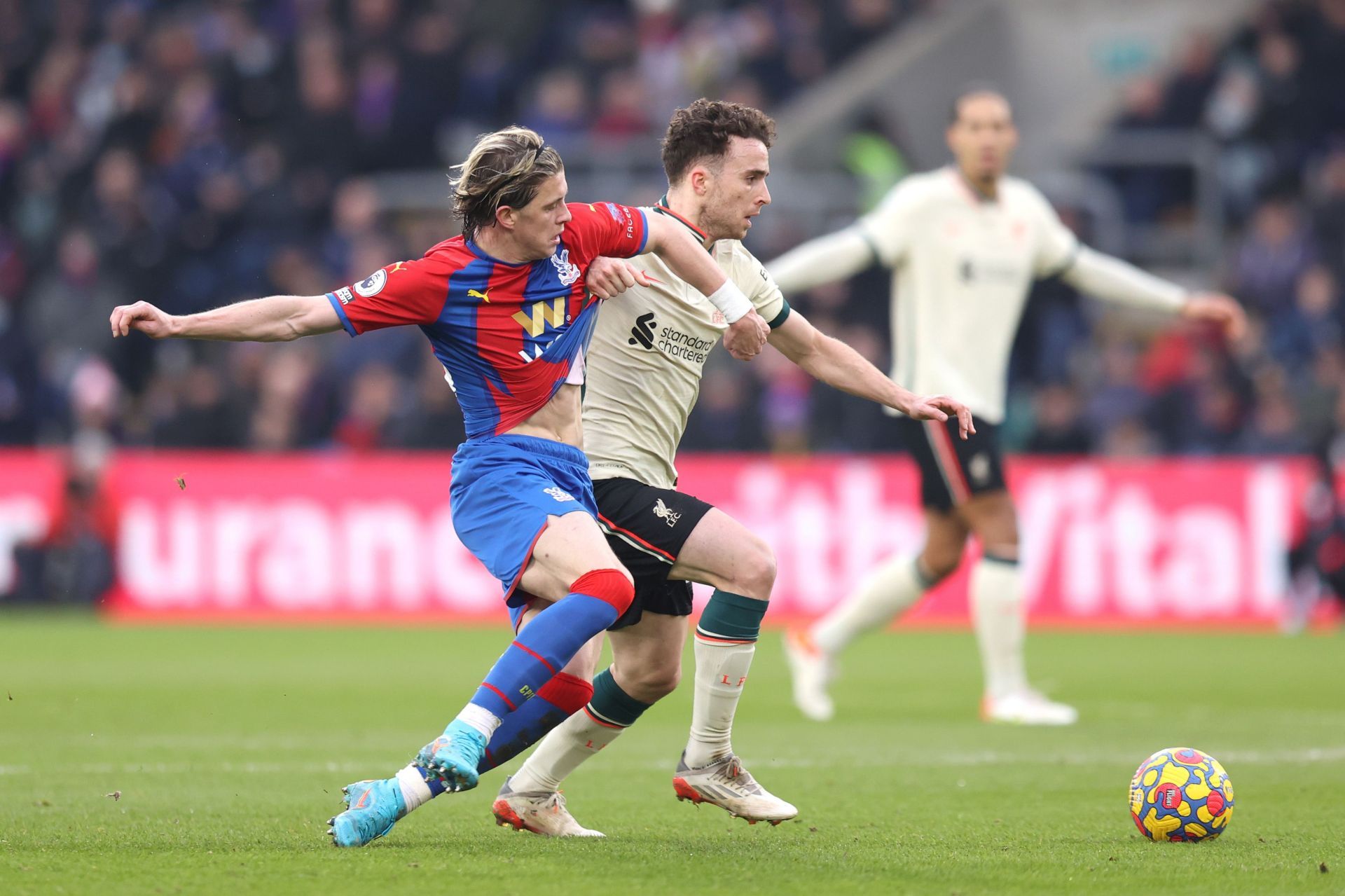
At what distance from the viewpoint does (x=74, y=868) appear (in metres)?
4.78

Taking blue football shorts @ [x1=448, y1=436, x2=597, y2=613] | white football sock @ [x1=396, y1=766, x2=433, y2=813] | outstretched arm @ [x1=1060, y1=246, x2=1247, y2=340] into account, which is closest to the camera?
white football sock @ [x1=396, y1=766, x2=433, y2=813]

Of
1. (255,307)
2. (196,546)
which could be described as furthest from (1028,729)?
(196,546)

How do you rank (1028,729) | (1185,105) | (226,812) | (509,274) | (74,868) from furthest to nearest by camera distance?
(1185,105) < (1028,729) < (226,812) < (509,274) < (74,868)

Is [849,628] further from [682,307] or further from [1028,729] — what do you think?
[682,307]

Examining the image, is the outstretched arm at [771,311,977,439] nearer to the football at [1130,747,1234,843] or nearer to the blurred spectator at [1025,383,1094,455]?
the football at [1130,747,1234,843]

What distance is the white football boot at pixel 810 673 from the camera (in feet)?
30.4

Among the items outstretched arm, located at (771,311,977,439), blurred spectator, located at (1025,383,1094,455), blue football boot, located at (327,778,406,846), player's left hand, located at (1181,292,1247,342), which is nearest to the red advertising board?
blurred spectator, located at (1025,383,1094,455)

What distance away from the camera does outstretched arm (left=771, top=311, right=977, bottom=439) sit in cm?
544

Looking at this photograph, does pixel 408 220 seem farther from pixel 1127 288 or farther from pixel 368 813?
pixel 368 813

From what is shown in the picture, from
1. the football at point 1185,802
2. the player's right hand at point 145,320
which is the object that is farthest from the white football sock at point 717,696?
the player's right hand at point 145,320

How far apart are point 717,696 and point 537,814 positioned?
0.66 metres

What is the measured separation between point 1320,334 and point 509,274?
12.4 metres

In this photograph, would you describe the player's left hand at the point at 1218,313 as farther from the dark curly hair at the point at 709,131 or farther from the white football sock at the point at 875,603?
the dark curly hair at the point at 709,131

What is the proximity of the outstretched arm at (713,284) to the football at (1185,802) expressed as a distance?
5.70 ft
